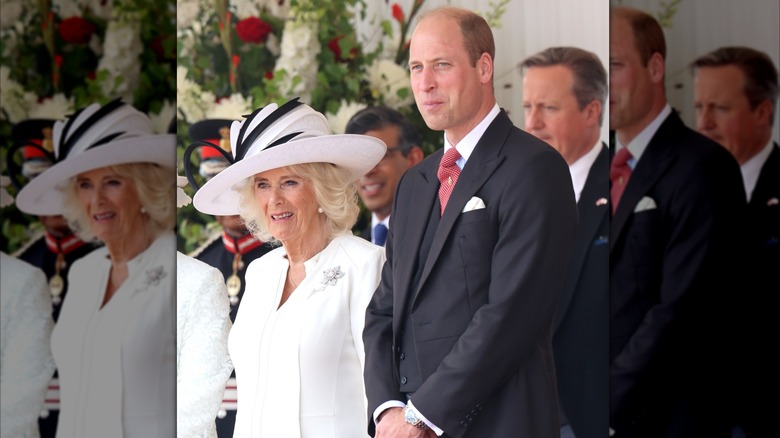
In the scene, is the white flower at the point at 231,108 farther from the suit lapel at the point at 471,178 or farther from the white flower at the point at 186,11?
the suit lapel at the point at 471,178

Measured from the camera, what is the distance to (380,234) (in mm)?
4137

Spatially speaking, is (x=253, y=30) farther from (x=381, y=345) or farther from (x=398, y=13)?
(x=381, y=345)

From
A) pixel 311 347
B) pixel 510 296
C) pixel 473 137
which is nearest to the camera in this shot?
pixel 510 296

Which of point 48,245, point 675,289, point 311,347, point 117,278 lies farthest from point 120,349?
point 675,289

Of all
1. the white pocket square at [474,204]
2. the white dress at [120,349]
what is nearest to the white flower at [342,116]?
the white pocket square at [474,204]

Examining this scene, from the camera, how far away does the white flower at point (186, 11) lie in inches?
174

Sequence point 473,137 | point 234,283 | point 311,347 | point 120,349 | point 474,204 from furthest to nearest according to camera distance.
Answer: point 120,349 < point 234,283 < point 311,347 < point 473,137 < point 474,204

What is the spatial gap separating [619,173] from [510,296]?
0.81 metres

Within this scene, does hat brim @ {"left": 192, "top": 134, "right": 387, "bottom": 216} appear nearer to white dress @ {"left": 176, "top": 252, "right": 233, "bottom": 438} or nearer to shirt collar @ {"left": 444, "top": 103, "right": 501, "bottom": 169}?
shirt collar @ {"left": 444, "top": 103, "right": 501, "bottom": 169}

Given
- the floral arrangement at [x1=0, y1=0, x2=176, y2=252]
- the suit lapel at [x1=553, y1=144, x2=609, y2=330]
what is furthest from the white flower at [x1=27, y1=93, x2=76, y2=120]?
the suit lapel at [x1=553, y1=144, x2=609, y2=330]

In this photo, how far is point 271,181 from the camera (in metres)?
4.22

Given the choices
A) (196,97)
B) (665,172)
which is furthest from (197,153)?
(665,172)

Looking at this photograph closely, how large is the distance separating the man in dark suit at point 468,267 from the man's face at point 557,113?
87 millimetres

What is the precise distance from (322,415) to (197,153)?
1.15 metres
